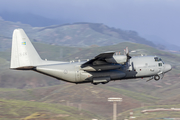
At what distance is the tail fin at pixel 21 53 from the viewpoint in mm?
25469

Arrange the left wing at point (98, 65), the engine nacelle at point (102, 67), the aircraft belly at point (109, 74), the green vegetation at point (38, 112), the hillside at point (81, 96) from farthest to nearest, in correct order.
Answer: the hillside at point (81, 96) → the green vegetation at point (38, 112) → the aircraft belly at point (109, 74) → the engine nacelle at point (102, 67) → the left wing at point (98, 65)

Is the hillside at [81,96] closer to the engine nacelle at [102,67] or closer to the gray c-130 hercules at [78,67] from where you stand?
the gray c-130 hercules at [78,67]

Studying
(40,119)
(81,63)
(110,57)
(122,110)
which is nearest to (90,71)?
(81,63)

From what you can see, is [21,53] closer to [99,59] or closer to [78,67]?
[78,67]

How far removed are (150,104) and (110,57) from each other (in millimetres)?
74834

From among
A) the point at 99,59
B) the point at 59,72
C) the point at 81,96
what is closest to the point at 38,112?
the point at 81,96

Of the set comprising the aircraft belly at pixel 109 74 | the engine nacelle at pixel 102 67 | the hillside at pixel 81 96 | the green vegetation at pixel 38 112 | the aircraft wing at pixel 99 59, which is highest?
the aircraft wing at pixel 99 59

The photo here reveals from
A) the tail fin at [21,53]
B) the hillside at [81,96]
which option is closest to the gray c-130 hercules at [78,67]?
the tail fin at [21,53]

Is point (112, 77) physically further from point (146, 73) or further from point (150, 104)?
point (150, 104)

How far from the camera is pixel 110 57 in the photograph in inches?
928

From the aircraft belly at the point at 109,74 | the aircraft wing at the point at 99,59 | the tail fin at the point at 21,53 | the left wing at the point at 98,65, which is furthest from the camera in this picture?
the aircraft belly at the point at 109,74

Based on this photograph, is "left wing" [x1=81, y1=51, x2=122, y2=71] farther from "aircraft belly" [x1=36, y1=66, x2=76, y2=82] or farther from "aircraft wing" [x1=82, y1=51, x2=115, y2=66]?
"aircraft belly" [x1=36, y1=66, x2=76, y2=82]

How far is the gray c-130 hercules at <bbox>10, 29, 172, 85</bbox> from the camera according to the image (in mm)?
25312

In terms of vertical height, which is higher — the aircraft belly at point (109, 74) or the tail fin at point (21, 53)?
the tail fin at point (21, 53)
